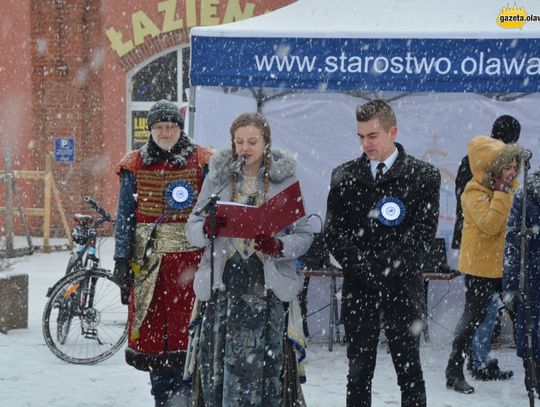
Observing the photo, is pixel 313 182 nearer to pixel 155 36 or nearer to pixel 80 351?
pixel 80 351

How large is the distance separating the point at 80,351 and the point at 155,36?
10.2 m

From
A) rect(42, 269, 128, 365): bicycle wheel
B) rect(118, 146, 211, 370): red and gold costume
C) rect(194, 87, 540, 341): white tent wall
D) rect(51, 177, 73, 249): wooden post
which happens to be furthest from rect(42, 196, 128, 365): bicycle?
rect(51, 177, 73, 249): wooden post

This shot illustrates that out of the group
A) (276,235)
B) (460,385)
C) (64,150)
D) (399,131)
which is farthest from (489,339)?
(64,150)

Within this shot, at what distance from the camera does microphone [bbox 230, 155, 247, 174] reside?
4480mm

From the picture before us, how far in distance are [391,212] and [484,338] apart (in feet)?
8.27

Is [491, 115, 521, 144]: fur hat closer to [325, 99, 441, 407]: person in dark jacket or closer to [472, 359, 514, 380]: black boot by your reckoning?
[472, 359, 514, 380]: black boot

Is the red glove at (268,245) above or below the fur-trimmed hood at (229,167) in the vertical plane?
below

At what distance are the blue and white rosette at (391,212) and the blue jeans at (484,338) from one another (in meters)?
2.41

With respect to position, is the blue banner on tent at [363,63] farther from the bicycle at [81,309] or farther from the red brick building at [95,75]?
the red brick building at [95,75]

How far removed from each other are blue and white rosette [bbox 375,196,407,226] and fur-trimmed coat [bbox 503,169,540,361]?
92 cm

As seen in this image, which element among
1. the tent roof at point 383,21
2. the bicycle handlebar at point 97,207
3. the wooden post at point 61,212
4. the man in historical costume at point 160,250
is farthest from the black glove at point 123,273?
the wooden post at point 61,212

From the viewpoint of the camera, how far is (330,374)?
6.85m

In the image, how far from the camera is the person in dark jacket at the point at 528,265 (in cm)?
508

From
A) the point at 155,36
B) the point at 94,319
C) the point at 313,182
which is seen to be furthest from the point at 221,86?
the point at 155,36
